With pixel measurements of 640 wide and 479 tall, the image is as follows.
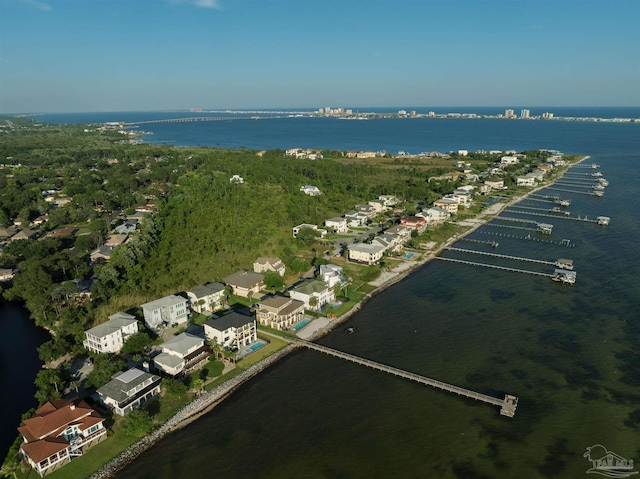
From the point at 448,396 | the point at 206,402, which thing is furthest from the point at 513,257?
the point at 206,402

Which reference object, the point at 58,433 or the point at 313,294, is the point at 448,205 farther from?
the point at 58,433

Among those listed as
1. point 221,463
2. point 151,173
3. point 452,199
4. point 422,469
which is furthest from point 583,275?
point 151,173

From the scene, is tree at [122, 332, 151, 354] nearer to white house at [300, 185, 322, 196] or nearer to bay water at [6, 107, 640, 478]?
bay water at [6, 107, 640, 478]

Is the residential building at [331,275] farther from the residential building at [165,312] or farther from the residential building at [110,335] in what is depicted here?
the residential building at [110,335]

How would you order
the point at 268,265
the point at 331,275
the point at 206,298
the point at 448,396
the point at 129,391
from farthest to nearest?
the point at 268,265 → the point at 331,275 → the point at 206,298 → the point at 448,396 → the point at 129,391

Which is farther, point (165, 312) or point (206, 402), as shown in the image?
point (165, 312)

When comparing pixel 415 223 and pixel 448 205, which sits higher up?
pixel 448 205

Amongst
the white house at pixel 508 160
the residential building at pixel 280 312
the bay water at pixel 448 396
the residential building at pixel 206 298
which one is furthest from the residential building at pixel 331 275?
the white house at pixel 508 160
